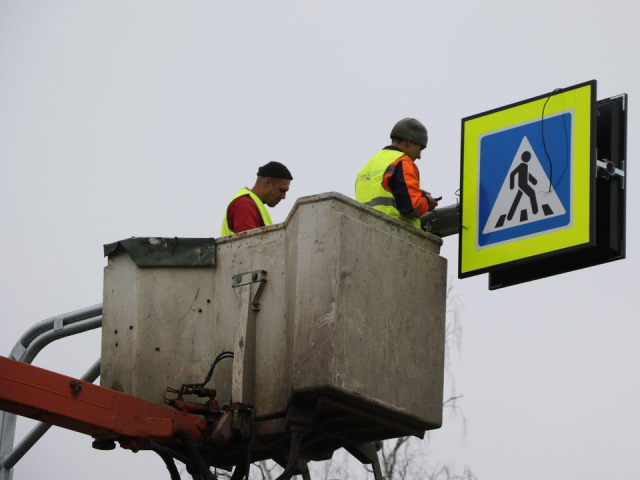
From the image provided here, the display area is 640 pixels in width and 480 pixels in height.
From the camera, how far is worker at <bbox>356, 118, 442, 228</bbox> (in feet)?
31.6

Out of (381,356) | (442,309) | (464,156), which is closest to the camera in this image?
(381,356)

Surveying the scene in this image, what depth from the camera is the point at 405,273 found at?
8914 millimetres

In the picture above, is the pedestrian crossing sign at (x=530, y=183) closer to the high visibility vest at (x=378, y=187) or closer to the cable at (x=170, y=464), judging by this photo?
the high visibility vest at (x=378, y=187)

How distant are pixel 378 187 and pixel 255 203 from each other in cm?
97

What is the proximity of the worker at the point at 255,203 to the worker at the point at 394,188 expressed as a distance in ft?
2.49

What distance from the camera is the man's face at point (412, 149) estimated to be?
10445 millimetres

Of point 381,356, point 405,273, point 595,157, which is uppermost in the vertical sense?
point 595,157

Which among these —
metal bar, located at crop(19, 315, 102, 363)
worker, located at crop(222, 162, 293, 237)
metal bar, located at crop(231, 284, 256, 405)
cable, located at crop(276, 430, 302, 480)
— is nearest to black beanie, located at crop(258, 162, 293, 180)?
worker, located at crop(222, 162, 293, 237)

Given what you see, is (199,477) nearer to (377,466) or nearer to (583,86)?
(377,466)

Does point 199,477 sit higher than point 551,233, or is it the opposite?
point 551,233

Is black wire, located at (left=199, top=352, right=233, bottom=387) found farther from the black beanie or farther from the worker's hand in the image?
the black beanie

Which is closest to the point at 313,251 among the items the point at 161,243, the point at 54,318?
the point at 161,243

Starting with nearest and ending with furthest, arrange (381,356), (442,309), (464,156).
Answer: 1. (381,356)
2. (442,309)
3. (464,156)

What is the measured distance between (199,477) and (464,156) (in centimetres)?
311
